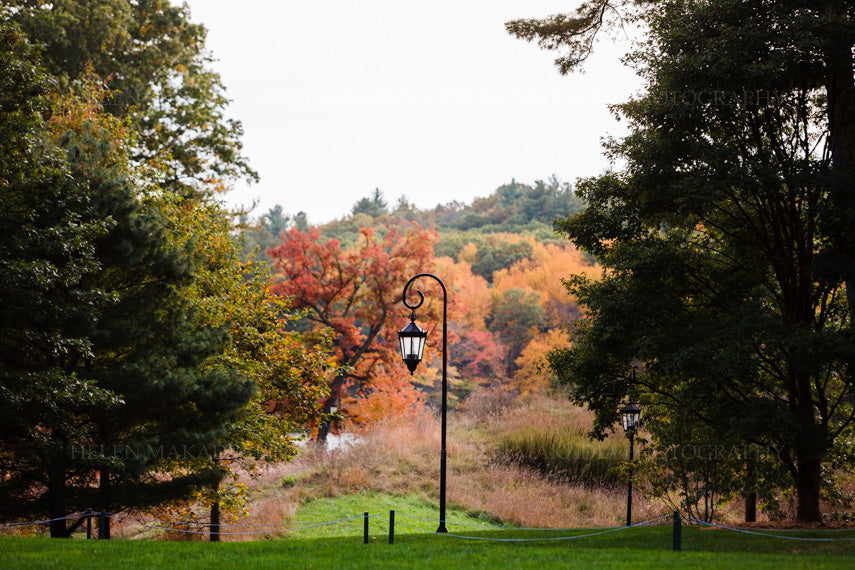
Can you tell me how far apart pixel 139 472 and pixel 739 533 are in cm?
1004

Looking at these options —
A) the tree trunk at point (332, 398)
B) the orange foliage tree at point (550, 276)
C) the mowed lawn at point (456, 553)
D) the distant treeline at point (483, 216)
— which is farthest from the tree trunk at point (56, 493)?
the distant treeline at point (483, 216)

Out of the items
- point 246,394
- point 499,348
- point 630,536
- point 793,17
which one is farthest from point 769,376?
point 499,348

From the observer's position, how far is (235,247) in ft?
60.5

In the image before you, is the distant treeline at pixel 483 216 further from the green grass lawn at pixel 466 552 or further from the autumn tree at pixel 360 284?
the green grass lawn at pixel 466 552

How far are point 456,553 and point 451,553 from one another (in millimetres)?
74

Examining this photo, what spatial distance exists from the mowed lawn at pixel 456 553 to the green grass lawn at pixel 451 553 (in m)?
0.01

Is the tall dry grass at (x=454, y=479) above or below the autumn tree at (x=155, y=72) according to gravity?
below

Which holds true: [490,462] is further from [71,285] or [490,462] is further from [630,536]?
[71,285]

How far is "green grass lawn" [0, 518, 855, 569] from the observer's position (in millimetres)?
8984

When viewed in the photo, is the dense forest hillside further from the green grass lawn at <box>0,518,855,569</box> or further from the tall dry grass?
the green grass lawn at <box>0,518,855,569</box>

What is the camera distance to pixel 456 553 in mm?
10422

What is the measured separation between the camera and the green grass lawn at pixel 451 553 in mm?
8984

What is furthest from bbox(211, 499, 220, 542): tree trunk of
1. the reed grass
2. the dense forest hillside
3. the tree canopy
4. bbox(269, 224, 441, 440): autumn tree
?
bbox(269, 224, 441, 440): autumn tree

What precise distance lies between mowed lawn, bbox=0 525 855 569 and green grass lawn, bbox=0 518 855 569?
1 cm
